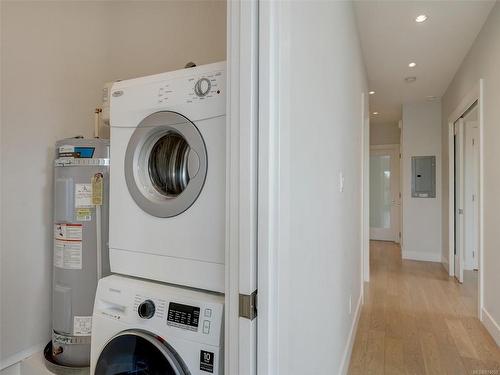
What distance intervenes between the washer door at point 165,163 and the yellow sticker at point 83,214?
50cm

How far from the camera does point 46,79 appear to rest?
181cm

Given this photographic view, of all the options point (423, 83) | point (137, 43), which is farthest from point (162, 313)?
point (423, 83)

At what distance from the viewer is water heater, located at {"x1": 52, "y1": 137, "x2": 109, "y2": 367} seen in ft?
5.05

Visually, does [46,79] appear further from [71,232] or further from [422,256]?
[422,256]

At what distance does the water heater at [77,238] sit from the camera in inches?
60.6

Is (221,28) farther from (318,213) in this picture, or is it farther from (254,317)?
(254,317)

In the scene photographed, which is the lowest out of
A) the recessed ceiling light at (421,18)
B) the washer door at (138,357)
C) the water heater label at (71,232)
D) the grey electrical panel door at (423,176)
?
the washer door at (138,357)

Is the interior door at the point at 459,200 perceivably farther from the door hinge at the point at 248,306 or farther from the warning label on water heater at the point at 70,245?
the warning label on water heater at the point at 70,245

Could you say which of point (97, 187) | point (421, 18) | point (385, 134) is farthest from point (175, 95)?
point (385, 134)

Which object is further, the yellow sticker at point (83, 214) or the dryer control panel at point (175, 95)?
the yellow sticker at point (83, 214)

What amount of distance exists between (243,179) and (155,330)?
25.0 inches

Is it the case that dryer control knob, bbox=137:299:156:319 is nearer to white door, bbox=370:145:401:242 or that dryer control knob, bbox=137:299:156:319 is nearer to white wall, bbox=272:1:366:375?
white wall, bbox=272:1:366:375

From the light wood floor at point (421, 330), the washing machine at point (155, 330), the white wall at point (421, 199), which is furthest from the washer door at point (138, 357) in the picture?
the white wall at point (421, 199)

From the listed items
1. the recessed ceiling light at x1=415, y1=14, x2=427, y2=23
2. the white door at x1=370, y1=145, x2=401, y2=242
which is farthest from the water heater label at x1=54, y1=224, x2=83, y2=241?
the white door at x1=370, y1=145, x2=401, y2=242
